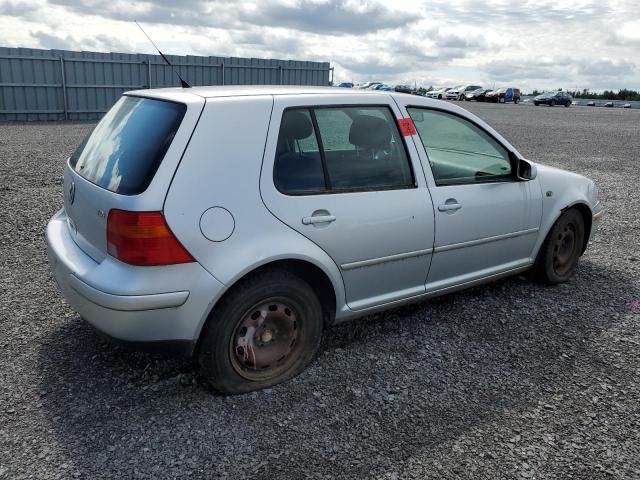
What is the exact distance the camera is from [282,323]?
10.4 feet

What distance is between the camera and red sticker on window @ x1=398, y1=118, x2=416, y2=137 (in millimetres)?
3604

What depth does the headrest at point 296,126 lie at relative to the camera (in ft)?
10.2

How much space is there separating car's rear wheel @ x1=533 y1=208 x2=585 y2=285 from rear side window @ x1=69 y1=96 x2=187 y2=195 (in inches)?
126

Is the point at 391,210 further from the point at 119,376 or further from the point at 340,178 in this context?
the point at 119,376

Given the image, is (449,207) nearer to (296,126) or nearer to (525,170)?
(525,170)

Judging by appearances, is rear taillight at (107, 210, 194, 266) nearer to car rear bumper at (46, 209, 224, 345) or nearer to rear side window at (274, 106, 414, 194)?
car rear bumper at (46, 209, 224, 345)

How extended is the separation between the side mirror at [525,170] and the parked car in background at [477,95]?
154 feet

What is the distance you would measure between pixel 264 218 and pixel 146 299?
71cm

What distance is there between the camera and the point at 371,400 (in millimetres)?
3086

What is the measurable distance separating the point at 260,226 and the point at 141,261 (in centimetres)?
62

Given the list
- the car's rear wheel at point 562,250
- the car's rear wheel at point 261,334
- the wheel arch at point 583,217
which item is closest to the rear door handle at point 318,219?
the car's rear wheel at point 261,334

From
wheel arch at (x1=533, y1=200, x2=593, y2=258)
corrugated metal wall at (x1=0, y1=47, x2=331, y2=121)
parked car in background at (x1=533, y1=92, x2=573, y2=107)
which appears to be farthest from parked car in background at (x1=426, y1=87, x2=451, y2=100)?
wheel arch at (x1=533, y1=200, x2=593, y2=258)

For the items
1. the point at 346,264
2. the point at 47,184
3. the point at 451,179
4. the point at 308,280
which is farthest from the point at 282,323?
the point at 47,184

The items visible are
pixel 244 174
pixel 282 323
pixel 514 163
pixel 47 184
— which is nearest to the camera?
pixel 244 174
